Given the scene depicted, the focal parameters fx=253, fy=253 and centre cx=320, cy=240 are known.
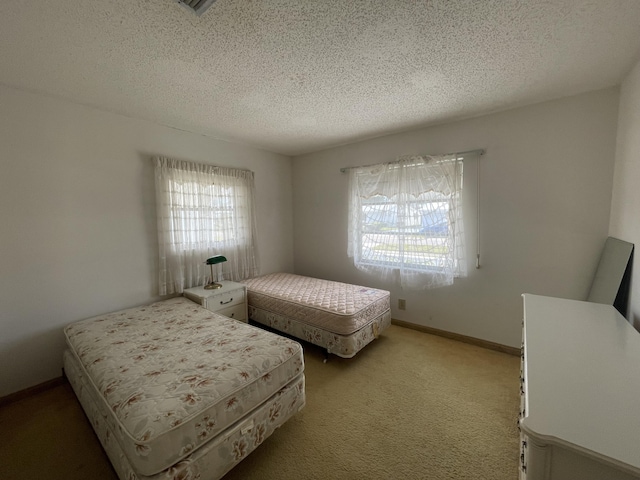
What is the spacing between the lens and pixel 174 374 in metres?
1.39

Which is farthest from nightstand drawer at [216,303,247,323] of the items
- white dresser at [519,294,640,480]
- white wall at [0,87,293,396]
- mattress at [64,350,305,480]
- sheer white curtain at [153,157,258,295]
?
white dresser at [519,294,640,480]

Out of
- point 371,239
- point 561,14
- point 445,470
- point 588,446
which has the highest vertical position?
point 561,14

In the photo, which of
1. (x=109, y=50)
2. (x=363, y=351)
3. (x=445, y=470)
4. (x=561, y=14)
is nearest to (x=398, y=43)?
(x=561, y=14)

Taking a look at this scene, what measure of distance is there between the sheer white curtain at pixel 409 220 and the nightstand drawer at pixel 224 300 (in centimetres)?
151

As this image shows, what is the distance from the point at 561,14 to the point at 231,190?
3.11 metres

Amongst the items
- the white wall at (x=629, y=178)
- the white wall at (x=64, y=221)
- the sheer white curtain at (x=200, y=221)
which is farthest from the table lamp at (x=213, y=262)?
the white wall at (x=629, y=178)

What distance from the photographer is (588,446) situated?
646 millimetres

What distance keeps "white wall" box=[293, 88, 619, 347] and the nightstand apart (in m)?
1.88

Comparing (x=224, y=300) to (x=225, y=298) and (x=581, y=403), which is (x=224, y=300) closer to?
(x=225, y=298)

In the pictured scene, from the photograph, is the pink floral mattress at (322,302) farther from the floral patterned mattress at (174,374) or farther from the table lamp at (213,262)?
the floral patterned mattress at (174,374)

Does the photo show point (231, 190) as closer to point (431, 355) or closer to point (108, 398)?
point (108, 398)

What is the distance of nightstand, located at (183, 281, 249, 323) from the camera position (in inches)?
104

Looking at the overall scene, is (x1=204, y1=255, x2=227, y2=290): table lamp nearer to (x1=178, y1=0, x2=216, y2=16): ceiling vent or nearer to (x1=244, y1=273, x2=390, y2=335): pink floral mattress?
(x1=244, y1=273, x2=390, y2=335): pink floral mattress

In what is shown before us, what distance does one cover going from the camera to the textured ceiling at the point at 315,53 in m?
1.25
